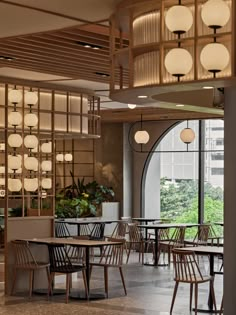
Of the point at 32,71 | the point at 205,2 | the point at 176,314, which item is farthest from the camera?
the point at 32,71

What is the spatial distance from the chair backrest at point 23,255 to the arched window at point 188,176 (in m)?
8.27

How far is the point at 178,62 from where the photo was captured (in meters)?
6.18

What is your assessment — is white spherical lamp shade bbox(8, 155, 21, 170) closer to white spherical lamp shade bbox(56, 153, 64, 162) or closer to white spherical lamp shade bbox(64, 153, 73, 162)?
white spherical lamp shade bbox(64, 153, 73, 162)

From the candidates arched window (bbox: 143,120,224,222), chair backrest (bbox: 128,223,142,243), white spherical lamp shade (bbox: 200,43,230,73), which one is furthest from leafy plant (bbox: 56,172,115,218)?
white spherical lamp shade (bbox: 200,43,230,73)

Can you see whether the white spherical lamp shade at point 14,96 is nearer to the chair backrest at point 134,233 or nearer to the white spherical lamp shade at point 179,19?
the chair backrest at point 134,233

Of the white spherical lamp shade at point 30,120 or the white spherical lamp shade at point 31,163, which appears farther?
the white spherical lamp shade at point 31,163

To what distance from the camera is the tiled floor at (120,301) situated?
428 inches

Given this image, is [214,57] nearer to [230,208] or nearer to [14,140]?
[230,208]

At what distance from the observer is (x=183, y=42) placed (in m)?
6.61

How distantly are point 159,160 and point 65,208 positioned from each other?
122 inches

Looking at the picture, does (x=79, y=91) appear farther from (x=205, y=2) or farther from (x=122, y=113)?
(x=205, y=2)

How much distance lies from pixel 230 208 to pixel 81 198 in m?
13.0

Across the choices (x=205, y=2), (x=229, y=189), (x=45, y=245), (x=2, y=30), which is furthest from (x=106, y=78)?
(x=205, y=2)

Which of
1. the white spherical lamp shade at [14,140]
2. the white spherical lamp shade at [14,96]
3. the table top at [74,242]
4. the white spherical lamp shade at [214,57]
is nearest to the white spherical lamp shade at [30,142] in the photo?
the white spherical lamp shade at [14,140]
